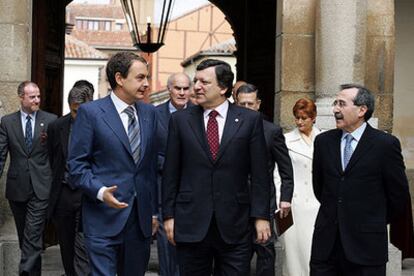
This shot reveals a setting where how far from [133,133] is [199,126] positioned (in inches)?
16.5

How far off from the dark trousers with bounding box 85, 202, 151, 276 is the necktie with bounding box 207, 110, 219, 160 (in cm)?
59

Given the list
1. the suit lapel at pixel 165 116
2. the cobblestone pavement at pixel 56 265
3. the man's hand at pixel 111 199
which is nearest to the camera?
the man's hand at pixel 111 199

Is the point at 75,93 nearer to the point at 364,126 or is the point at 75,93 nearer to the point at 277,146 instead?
the point at 277,146

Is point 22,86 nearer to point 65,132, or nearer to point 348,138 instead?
point 65,132

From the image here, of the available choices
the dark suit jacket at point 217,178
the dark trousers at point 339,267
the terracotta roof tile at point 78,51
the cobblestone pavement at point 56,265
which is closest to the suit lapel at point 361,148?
the dark trousers at point 339,267

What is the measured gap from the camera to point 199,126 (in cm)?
727

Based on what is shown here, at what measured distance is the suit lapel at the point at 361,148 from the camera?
7422 millimetres

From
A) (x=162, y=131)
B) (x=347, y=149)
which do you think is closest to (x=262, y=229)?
(x=347, y=149)

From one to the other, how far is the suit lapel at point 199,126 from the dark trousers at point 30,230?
390cm

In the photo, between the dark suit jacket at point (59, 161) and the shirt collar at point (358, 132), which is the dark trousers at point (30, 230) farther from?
the shirt collar at point (358, 132)

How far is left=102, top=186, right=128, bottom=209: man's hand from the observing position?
6.88 metres

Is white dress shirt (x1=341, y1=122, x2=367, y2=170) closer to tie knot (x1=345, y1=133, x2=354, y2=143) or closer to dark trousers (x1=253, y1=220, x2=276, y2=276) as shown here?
tie knot (x1=345, y1=133, x2=354, y2=143)

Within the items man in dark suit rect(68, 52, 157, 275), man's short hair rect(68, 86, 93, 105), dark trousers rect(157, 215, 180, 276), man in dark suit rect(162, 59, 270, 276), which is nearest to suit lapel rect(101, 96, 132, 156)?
man in dark suit rect(68, 52, 157, 275)

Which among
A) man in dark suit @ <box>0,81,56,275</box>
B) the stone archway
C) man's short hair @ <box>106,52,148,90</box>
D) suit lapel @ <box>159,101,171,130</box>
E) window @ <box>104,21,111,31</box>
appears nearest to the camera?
man's short hair @ <box>106,52,148,90</box>
